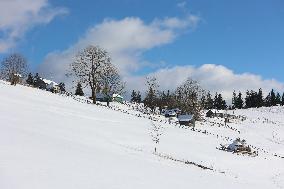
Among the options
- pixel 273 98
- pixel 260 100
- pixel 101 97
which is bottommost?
pixel 101 97

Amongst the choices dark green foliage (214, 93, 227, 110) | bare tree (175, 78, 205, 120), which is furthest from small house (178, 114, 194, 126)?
dark green foliage (214, 93, 227, 110)

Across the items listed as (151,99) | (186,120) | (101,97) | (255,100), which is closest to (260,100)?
(255,100)

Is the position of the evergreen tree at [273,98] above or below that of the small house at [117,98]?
above

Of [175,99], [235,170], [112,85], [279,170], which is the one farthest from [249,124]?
[235,170]

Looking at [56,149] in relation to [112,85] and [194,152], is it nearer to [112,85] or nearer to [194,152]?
[194,152]

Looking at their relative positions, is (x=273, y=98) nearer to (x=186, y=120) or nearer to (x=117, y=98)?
(x=117, y=98)

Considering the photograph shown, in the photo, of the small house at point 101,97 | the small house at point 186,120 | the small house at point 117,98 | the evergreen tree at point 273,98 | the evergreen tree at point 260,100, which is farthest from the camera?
the evergreen tree at point 273,98

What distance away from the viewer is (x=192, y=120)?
8625 cm

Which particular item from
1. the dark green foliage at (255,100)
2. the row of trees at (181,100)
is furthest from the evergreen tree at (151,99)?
the dark green foliage at (255,100)

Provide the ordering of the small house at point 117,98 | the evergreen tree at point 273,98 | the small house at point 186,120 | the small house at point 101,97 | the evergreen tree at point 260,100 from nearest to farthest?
the small house at point 186,120 < the small house at point 101,97 < the small house at point 117,98 < the evergreen tree at point 260,100 < the evergreen tree at point 273,98

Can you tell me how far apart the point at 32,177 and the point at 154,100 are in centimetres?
11087

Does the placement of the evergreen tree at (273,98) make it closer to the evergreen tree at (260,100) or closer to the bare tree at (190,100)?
the evergreen tree at (260,100)

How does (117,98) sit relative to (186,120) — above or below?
above

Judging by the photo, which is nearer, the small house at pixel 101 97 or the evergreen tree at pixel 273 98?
the small house at pixel 101 97
